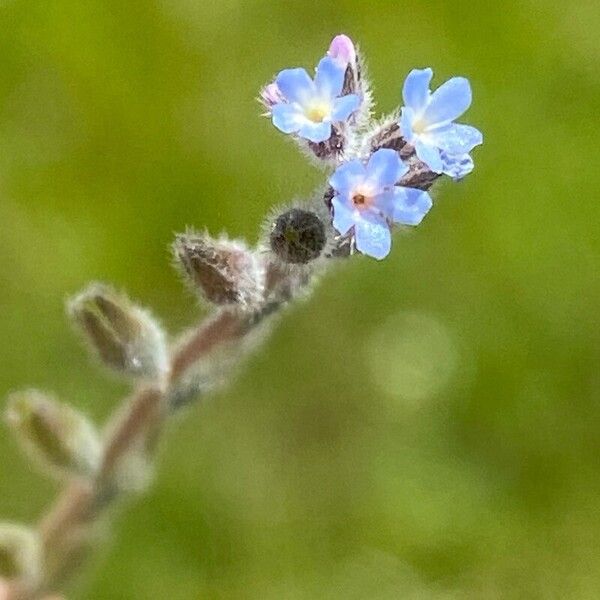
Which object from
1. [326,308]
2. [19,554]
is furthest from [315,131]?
[326,308]

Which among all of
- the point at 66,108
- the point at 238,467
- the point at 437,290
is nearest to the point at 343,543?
the point at 238,467

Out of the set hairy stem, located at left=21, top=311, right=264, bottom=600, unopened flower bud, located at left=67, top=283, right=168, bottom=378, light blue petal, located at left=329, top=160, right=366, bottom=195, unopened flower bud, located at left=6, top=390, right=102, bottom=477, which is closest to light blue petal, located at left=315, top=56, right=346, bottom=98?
light blue petal, located at left=329, top=160, right=366, bottom=195

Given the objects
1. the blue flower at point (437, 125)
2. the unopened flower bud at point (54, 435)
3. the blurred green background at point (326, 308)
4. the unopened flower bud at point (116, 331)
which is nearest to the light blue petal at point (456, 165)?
the blue flower at point (437, 125)

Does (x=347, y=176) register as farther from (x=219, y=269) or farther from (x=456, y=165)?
(x=219, y=269)

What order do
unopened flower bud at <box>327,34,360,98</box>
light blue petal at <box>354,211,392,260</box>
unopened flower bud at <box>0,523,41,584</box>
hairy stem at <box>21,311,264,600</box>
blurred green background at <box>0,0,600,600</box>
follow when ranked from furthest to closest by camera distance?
blurred green background at <box>0,0,600,600</box>, unopened flower bud at <box>0,523,41,584</box>, hairy stem at <box>21,311,264,600</box>, unopened flower bud at <box>327,34,360,98</box>, light blue petal at <box>354,211,392,260</box>

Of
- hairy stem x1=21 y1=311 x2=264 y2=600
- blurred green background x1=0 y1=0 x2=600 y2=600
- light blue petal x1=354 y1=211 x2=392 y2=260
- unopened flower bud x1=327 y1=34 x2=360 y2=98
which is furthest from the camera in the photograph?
blurred green background x1=0 y1=0 x2=600 y2=600

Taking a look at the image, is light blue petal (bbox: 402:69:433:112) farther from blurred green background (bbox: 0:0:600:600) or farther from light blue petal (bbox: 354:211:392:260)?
blurred green background (bbox: 0:0:600:600)

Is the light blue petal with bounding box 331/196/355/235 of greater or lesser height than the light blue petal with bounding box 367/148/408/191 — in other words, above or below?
below
